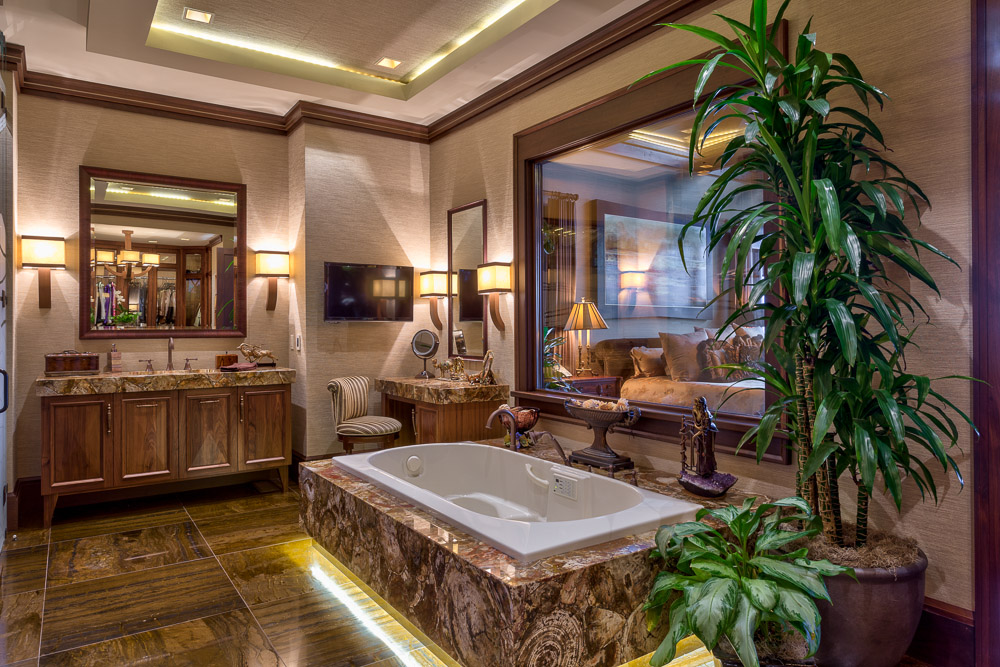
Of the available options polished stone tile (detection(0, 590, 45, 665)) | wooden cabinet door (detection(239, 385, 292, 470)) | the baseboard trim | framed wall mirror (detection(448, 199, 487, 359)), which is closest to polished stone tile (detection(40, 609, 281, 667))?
polished stone tile (detection(0, 590, 45, 665))

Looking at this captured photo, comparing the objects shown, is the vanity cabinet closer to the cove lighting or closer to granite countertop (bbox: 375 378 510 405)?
granite countertop (bbox: 375 378 510 405)

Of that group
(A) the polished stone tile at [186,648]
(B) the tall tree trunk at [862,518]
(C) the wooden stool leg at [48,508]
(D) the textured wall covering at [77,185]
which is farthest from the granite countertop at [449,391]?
(B) the tall tree trunk at [862,518]

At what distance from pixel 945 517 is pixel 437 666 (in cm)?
188

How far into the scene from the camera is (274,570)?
317 cm

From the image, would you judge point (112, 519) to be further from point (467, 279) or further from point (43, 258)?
point (467, 279)

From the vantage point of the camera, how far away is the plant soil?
2.06 meters

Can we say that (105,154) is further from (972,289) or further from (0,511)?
(972,289)

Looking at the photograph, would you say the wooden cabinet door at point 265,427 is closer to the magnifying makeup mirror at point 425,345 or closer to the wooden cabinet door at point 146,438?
the wooden cabinet door at point 146,438

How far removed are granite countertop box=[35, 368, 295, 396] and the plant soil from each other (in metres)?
3.62

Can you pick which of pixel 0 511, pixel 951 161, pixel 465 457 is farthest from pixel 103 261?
pixel 951 161

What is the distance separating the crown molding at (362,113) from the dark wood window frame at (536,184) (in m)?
0.29

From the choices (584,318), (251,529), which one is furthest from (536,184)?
(251,529)

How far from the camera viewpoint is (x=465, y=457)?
11.9 ft

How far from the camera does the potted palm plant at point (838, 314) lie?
6.48 ft
